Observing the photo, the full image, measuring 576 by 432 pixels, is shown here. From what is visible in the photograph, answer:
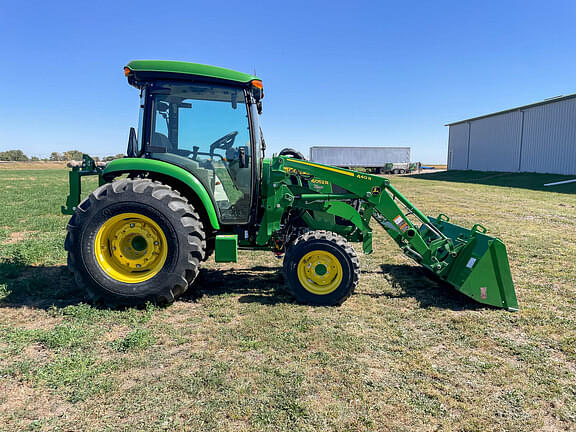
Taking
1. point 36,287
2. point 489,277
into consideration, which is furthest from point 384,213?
point 36,287

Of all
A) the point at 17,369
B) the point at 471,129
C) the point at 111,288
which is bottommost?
the point at 17,369

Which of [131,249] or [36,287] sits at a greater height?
[131,249]

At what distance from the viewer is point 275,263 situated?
22.2 ft

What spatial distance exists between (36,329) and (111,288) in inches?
31.8

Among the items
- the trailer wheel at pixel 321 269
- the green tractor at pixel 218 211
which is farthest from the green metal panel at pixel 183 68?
the trailer wheel at pixel 321 269

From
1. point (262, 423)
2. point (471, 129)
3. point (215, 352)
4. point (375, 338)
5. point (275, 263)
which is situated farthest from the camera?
point (471, 129)

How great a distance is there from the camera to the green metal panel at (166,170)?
15.1ft

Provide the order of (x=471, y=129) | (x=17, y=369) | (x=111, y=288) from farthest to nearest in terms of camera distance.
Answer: (x=471, y=129), (x=111, y=288), (x=17, y=369)

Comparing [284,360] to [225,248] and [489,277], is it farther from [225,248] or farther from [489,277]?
[489,277]

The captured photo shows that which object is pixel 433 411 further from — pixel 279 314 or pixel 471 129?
pixel 471 129

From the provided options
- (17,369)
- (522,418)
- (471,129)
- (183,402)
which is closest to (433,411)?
(522,418)

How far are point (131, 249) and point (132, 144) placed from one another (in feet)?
4.52

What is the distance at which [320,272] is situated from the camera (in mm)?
4734

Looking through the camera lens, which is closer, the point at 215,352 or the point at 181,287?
the point at 215,352
